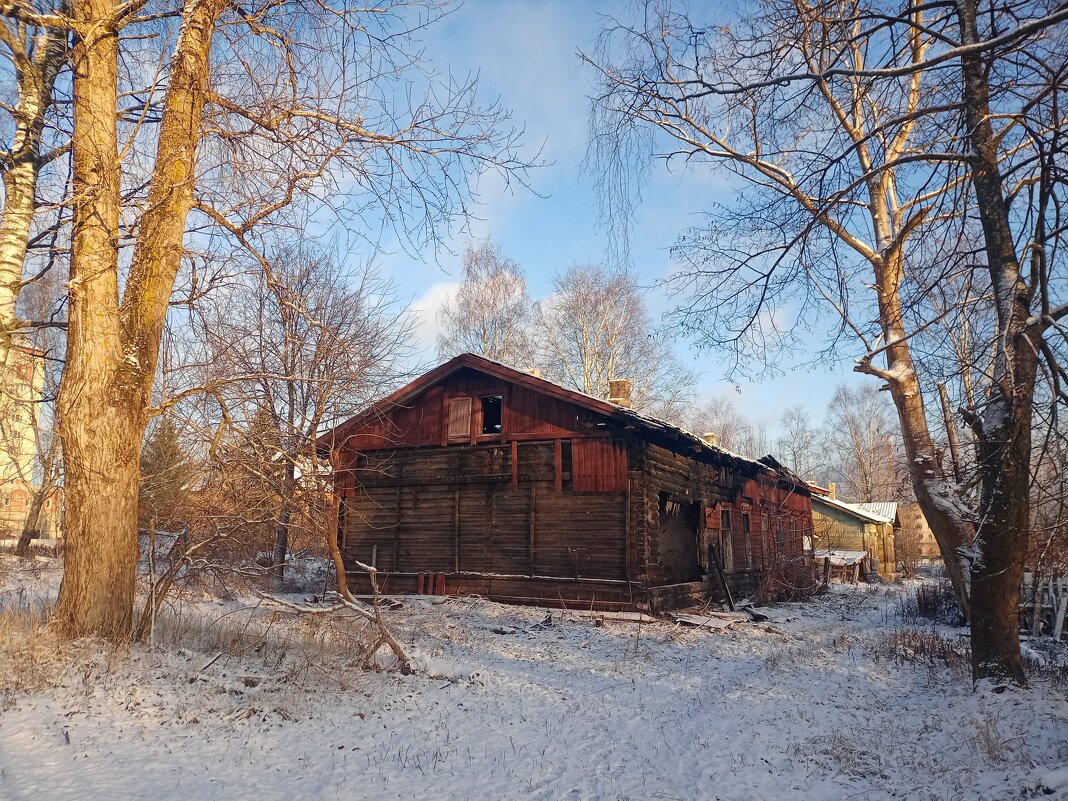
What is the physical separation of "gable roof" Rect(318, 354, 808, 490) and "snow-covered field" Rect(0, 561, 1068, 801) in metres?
6.50

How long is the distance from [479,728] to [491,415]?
1220 centimetres

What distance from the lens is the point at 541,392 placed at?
1661cm

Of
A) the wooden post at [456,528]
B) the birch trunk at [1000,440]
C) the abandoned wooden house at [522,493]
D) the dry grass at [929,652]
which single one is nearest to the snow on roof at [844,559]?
the abandoned wooden house at [522,493]

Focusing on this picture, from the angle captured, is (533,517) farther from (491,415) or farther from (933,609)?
(933,609)

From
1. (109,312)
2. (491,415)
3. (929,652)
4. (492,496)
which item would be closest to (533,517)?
(492,496)

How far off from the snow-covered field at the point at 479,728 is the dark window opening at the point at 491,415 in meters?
9.28

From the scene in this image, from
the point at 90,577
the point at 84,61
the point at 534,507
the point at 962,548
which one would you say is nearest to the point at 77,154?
the point at 84,61

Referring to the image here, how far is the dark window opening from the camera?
715 inches

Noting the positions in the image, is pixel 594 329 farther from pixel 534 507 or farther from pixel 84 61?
pixel 84 61

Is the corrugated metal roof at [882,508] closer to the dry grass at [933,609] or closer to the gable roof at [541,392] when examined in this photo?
the gable roof at [541,392]

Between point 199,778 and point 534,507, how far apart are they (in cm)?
1210

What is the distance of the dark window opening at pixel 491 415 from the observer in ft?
59.6

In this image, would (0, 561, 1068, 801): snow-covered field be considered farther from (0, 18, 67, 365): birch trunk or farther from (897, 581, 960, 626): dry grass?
(897, 581, 960, 626): dry grass

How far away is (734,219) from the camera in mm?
6625
